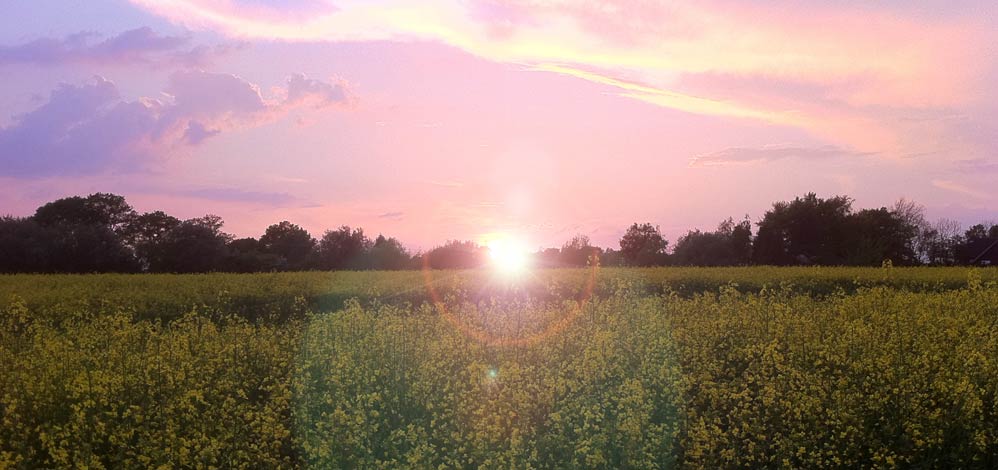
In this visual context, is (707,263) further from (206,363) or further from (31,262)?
(206,363)

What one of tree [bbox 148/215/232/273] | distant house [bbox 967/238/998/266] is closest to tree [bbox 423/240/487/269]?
tree [bbox 148/215/232/273]

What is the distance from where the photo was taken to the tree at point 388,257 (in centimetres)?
5775

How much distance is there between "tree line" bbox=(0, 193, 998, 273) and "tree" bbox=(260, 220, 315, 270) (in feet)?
0.25

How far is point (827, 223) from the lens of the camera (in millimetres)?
60094

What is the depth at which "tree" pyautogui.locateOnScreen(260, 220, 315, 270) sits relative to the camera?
55928mm

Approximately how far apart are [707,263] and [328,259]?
33.0 metres

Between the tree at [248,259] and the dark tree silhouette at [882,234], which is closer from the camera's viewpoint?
the tree at [248,259]

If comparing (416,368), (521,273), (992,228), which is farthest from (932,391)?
(992,228)

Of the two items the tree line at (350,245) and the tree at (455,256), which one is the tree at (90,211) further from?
the tree at (455,256)

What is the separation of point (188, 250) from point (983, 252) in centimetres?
5708

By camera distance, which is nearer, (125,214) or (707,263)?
(125,214)

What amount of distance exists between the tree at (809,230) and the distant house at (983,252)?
9604 millimetres

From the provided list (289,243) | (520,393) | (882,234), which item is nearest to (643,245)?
(882,234)

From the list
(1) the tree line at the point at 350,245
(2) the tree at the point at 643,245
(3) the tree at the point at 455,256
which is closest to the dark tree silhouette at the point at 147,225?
(1) the tree line at the point at 350,245
